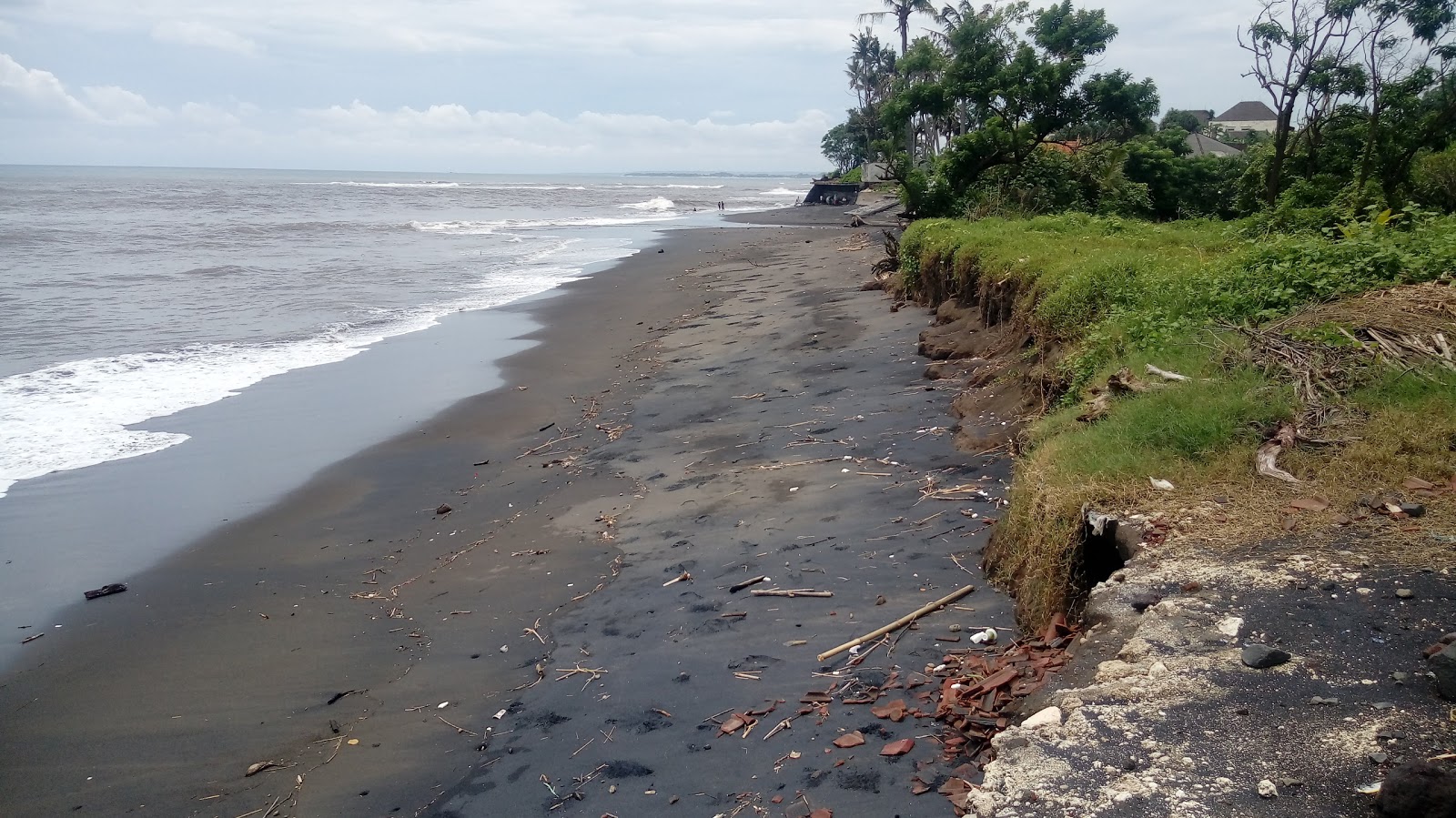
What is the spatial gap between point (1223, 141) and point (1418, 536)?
49.4 m

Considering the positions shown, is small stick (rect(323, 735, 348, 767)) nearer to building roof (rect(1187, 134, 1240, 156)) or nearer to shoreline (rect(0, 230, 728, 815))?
shoreline (rect(0, 230, 728, 815))

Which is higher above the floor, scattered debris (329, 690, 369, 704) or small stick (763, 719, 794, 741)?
small stick (763, 719, 794, 741)

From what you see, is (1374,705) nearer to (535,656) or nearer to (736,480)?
(535,656)

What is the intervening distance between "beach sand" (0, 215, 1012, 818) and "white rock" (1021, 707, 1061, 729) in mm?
494

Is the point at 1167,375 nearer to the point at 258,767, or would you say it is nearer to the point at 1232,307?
the point at 1232,307

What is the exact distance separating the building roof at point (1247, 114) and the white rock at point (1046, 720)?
78755 mm

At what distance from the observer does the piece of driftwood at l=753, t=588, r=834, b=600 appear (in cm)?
564

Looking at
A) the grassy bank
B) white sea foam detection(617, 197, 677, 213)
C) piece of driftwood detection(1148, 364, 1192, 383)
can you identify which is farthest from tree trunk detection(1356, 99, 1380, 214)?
white sea foam detection(617, 197, 677, 213)

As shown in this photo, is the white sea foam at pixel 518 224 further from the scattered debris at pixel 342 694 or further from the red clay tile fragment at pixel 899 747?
the red clay tile fragment at pixel 899 747

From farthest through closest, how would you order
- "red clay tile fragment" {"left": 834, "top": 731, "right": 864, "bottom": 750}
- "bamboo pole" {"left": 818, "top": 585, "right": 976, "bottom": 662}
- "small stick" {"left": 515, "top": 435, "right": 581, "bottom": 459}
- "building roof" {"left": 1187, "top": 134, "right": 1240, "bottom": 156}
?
"building roof" {"left": 1187, "top": 134, "right": 1240, "bottom": 156} < "small stick" {"left": 515, "top": 435, "right": 581, "bottom": 459} < "bamboo pole" {"left": 818, "top": 585, "right": 976, "bottom": 662} < "red clay tile fragment" {"left": 834, "top": 731, "right": 864, "bottom": 750}

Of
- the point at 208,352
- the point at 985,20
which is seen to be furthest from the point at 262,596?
the point at 985,20

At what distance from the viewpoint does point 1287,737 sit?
10.1 feet

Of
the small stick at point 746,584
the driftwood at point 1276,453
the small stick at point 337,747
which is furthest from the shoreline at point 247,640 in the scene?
the driftwood at point 1276,453

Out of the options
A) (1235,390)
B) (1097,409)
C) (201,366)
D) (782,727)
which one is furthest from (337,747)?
(201,366)
